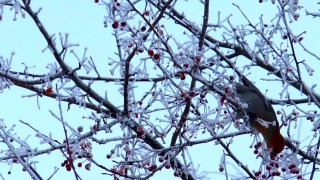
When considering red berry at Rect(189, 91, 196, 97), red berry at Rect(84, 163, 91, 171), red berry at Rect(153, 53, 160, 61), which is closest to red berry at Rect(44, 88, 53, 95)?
red berry at Rect(84, 163, 91, 171)

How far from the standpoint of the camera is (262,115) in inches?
137

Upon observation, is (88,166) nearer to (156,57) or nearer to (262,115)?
(156,57)

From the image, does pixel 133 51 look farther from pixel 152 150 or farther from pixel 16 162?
pixel 16 162

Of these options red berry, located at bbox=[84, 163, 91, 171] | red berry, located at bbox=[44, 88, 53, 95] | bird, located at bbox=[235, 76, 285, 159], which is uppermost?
red berry, located at bbox=[44, 88, 53, 95]

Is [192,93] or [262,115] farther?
[262,115]

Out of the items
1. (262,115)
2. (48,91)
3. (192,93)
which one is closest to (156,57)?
(192,93)

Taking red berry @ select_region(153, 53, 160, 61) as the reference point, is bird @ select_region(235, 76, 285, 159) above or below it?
below

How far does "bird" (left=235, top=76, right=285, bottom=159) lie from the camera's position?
3438mm

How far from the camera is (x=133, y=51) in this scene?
314 centimetres

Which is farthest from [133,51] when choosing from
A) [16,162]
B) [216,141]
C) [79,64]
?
[16,162]

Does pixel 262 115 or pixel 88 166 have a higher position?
pixel 262 115

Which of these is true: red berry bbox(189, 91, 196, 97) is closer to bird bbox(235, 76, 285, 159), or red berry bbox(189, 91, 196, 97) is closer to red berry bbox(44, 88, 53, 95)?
bird bbox(235, 76, 285, 159)

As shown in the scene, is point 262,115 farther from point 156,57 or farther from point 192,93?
point 156,57

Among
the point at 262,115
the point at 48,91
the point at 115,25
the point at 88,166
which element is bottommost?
the point at 88,166
